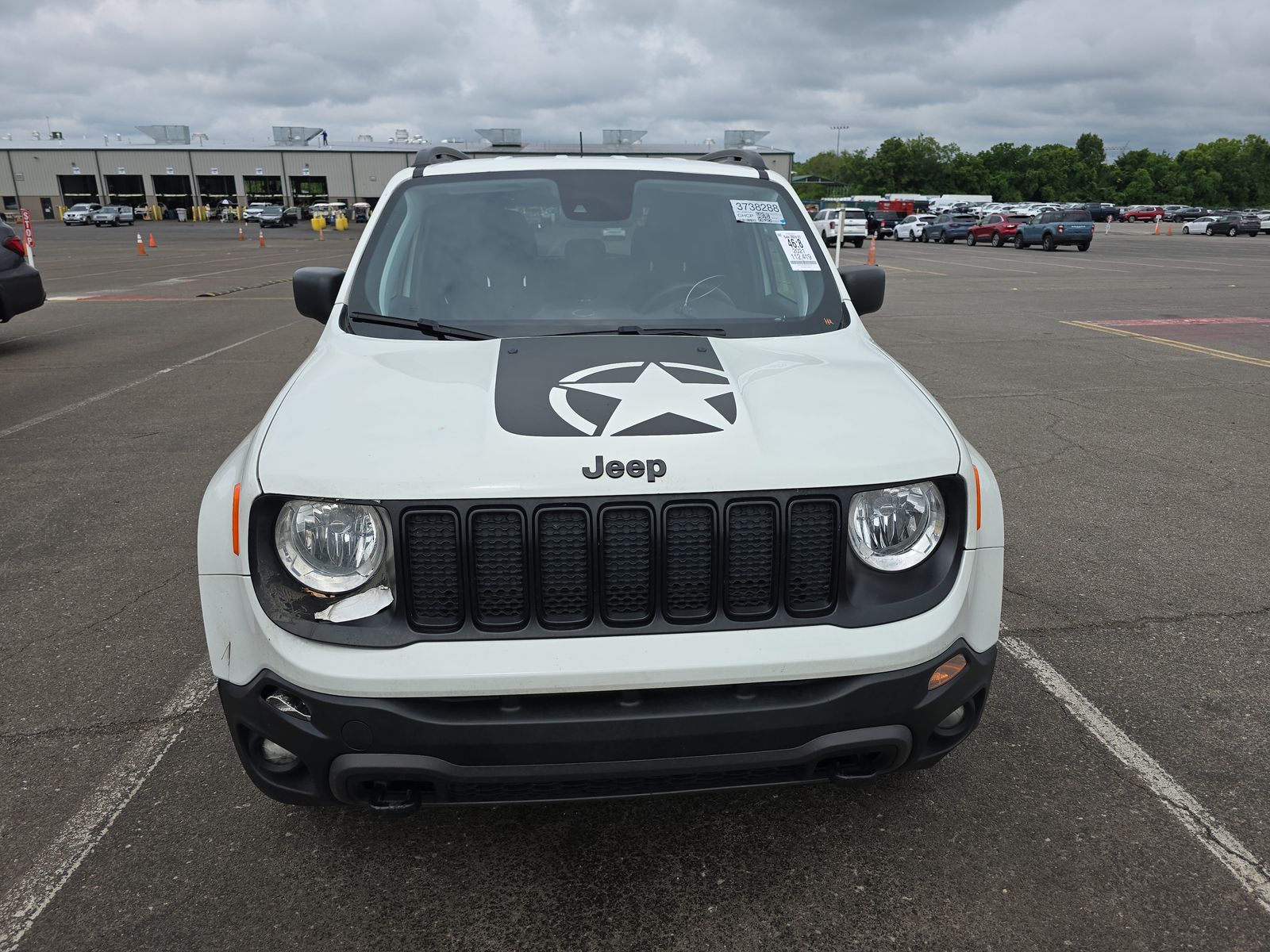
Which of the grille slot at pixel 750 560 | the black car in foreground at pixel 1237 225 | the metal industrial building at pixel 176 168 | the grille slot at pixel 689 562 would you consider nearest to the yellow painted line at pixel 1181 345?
the grille slot at pixel 750 560

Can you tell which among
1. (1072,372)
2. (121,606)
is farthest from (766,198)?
(1072,372)

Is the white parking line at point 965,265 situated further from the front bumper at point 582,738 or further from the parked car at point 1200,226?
the parked car at point 1200,226

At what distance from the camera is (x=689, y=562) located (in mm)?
2250

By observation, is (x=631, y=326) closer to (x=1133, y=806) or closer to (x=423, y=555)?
(x=423, y=555)

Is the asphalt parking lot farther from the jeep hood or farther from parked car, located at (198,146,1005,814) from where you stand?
the jeep hood

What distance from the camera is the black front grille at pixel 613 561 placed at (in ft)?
7.24

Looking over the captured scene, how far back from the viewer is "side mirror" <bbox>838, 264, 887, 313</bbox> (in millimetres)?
3707

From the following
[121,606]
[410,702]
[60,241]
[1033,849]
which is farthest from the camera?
[60,241]

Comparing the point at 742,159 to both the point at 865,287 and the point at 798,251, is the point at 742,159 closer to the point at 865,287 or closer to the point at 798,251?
the point at 798,251

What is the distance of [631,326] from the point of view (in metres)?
3.19

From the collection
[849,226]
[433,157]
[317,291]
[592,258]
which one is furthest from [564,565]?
[849,226]

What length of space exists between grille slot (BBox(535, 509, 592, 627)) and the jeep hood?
2.7 inches

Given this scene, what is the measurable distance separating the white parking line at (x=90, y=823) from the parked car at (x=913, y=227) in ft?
168

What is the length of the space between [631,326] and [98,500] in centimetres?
417
